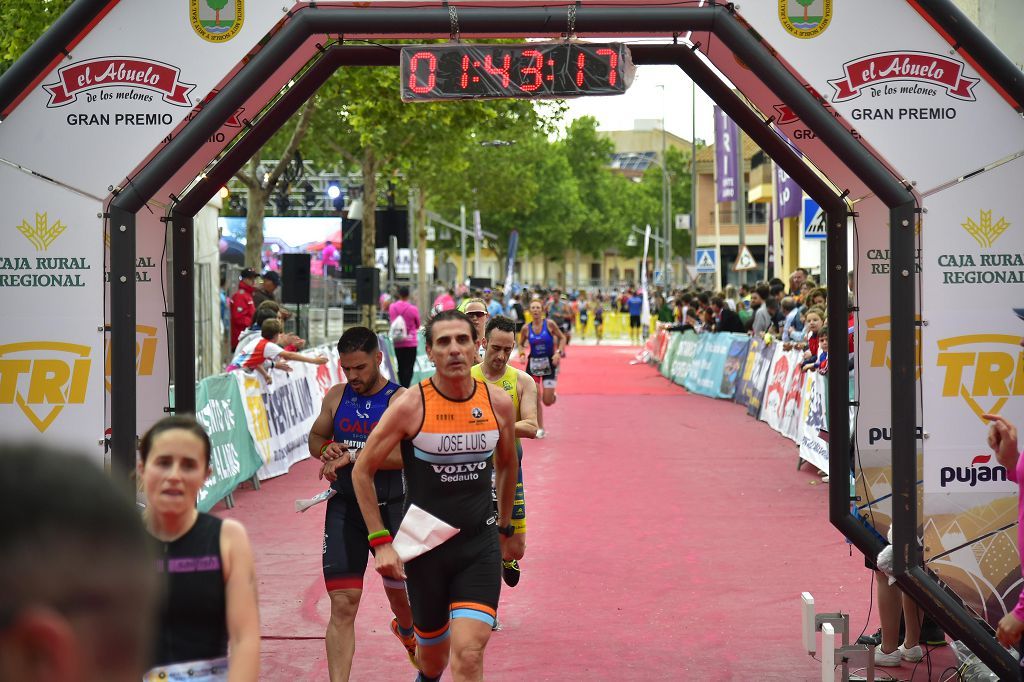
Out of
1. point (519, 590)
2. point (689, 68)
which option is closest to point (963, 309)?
point (689, 68)

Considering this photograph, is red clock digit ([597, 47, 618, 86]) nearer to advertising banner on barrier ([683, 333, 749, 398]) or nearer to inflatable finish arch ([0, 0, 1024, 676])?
inflatable finish arch ([0, 0, 1024, 676])

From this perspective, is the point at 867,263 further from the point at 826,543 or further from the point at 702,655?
the point at 826,543

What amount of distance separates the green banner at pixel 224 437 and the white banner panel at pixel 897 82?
7.11 metres

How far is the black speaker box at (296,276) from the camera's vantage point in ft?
71.0

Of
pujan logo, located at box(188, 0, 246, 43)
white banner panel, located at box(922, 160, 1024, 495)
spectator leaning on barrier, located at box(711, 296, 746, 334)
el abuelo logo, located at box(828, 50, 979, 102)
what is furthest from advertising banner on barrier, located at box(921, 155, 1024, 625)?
spectator leaning on barrier, located at box(711, 296, 746, 334)

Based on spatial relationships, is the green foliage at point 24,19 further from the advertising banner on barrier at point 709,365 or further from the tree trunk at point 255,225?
the advertising banner on barrier at point 709,365

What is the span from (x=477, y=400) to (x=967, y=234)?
2.76 m

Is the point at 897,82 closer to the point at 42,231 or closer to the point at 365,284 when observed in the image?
the point at 42,231

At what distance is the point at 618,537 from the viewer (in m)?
11.7

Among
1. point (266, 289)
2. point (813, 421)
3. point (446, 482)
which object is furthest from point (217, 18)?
point (266, 289)

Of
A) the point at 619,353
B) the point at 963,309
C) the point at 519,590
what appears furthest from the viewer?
the point at 619,353

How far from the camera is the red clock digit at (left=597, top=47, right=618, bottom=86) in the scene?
273 inches

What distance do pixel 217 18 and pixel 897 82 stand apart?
365 cm

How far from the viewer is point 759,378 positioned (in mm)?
22016
